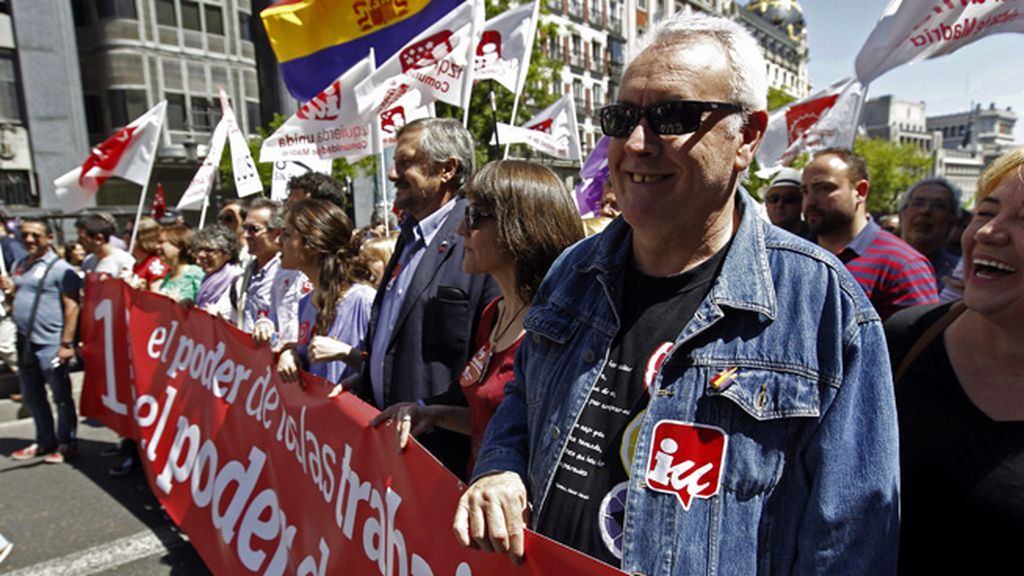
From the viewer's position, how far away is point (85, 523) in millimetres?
4246

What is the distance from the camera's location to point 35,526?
166 inches

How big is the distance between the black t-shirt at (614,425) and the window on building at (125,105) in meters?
30.7

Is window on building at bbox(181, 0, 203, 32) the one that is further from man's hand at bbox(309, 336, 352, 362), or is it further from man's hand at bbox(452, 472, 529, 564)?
man's hand at bbox(452, 472, 529, 564)

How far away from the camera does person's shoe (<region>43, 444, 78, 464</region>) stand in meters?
5.29

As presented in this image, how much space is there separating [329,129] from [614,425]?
402cm

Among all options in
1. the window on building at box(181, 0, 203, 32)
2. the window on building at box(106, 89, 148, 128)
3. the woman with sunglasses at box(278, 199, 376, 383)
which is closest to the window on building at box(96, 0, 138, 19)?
the window on building at box(181, 0, 203, 32)

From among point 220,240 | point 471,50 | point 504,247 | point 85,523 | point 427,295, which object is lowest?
point 85,523

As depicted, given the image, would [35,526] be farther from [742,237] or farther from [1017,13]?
[1017,13]

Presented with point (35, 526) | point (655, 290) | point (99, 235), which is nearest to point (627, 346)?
point (655, 290)

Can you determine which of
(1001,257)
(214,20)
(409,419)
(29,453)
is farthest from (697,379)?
(214,20)

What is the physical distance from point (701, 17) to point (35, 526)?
4.93 meters

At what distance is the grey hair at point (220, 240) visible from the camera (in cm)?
505

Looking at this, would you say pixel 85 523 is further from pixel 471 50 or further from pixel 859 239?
pixel 859 239

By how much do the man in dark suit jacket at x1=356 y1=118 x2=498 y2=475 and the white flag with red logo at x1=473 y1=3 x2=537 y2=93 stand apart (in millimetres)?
3603
